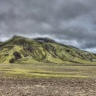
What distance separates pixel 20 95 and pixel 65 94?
6950 mm

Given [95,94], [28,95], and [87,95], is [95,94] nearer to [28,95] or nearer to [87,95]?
[87,95]

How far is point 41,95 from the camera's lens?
3238cm

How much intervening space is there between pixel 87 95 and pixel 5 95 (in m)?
12.1

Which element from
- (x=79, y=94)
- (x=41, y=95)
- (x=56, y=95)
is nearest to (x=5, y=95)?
(x=41, y=95)

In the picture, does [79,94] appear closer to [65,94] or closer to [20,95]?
[65,94]

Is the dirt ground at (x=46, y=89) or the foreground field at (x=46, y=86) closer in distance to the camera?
the dirt ground at (x=46, y=89)

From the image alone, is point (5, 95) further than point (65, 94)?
No

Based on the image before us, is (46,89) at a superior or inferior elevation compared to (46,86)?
inferior

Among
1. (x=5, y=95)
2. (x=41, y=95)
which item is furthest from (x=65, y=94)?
(x=5, y=95)

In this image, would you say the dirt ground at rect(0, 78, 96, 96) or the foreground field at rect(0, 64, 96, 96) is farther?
the foreground field at rect(0, 64, 96, 96)

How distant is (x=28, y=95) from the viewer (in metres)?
32.2

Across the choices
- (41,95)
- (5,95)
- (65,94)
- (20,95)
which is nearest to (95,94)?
(65,94)

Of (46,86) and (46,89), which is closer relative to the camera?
(46,89)

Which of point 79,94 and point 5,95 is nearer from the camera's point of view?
point 5,95
